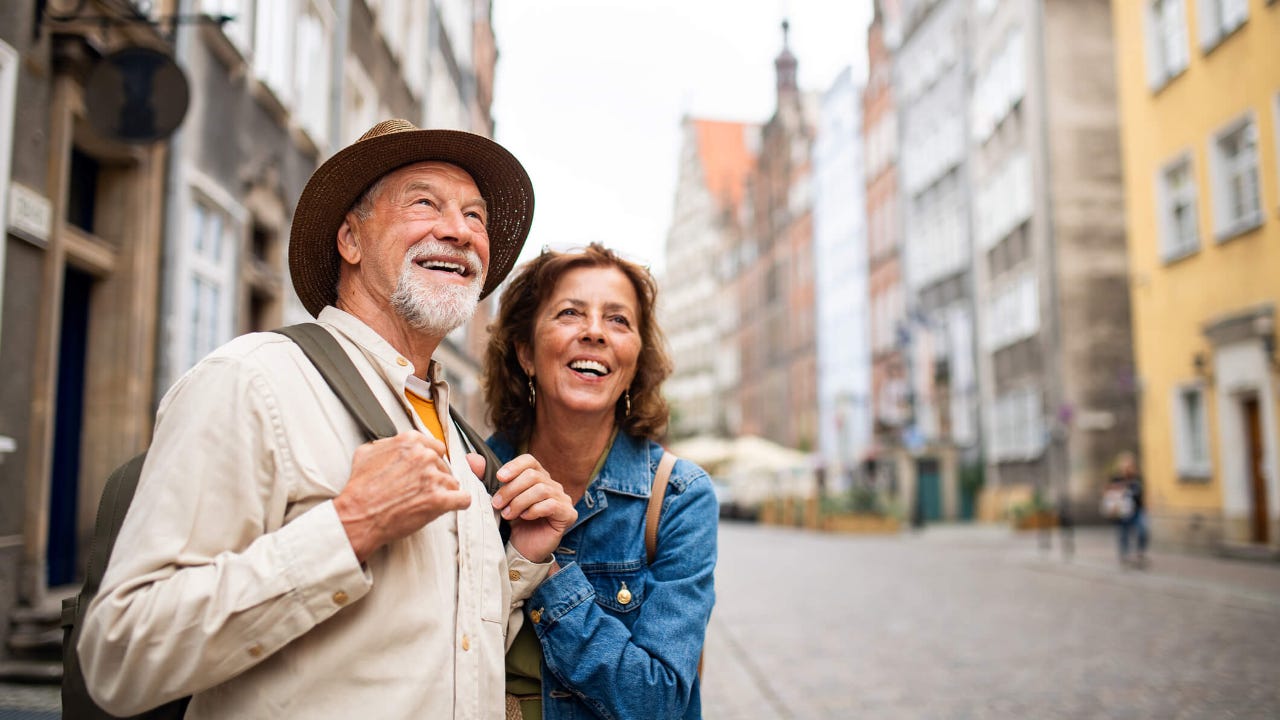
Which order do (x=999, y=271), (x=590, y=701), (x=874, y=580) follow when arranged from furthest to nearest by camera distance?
(x=999, y=271), (x=874, y=580), (x=590, y=701)

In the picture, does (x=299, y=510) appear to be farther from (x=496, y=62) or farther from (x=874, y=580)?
(x=496, y=62)

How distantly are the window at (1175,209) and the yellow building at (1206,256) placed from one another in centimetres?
2

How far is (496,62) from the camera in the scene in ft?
144

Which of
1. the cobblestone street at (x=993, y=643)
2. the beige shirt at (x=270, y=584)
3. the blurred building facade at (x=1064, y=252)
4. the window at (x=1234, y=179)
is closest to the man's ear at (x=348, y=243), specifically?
the beige shirt at (x=270, y=584)

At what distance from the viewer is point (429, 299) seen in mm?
2330

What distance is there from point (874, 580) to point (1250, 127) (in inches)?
363

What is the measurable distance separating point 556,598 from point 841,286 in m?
53.0

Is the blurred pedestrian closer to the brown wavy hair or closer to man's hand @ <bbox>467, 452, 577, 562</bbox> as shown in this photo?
the brown wavy hair

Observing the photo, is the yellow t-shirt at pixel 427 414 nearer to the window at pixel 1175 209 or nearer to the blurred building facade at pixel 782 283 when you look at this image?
the window at pixel 1175 209

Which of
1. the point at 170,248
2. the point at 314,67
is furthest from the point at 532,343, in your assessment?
the point at 314,67

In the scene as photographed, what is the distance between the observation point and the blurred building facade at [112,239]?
7.12 metres

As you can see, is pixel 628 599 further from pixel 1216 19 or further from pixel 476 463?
pixel 1216 19

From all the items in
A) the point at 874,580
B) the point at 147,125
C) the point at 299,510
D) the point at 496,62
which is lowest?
the point at 874,580

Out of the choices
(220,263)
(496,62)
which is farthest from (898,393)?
(220,263)
